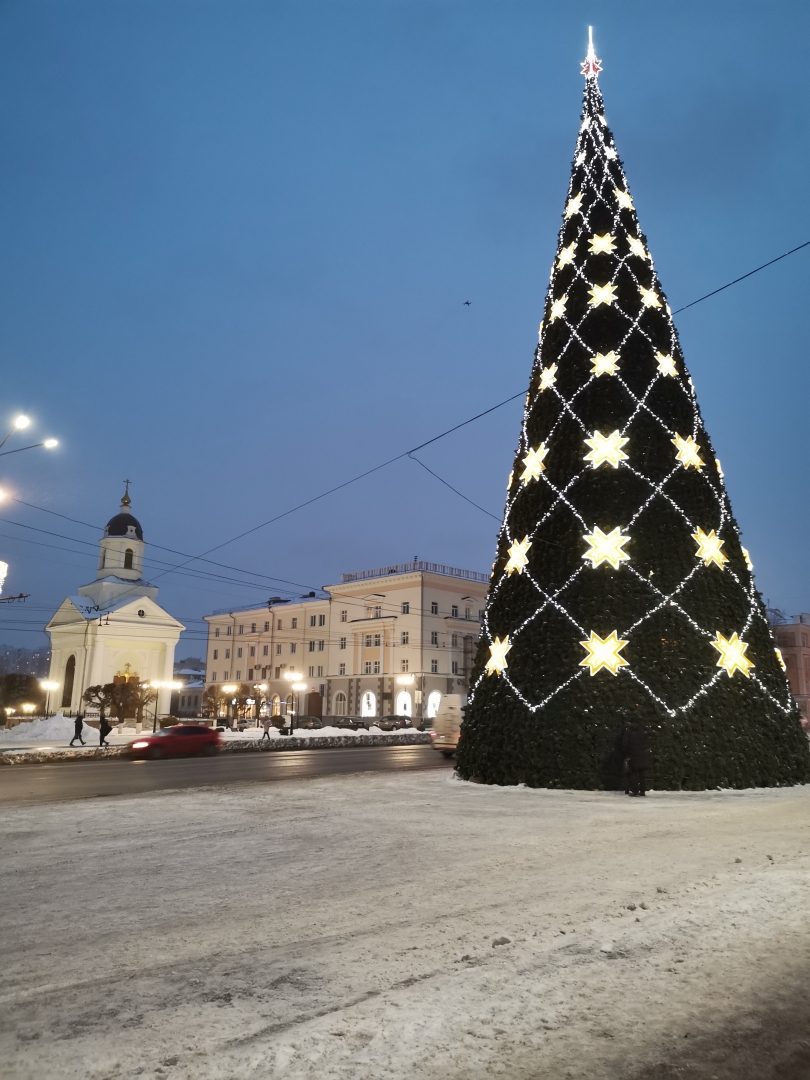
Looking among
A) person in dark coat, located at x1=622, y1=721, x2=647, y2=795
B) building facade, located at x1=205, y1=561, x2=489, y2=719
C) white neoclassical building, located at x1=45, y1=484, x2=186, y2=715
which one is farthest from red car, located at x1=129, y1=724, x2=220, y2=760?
white neoclassical building, located at x1=45, y1=484, x2=186, y2=715

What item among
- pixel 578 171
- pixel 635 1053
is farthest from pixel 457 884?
pixel 578 171

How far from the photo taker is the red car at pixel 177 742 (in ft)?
84.9

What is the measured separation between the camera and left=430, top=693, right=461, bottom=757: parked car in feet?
74.6

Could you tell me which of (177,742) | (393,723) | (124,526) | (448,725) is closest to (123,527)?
(124,526)

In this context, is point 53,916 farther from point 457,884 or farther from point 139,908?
point 457,884

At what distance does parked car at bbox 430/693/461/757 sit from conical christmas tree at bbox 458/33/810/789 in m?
9.88

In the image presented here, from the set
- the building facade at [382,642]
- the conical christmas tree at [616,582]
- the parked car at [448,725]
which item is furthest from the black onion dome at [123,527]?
the conical christmas tree at [616,582]

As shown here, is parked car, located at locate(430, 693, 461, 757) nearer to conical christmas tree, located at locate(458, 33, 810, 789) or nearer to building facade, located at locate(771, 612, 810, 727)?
conical christmas tree, located at locate(458, 33, 810, 789)

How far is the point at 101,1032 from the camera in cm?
316

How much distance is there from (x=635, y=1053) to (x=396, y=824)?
19.0ft

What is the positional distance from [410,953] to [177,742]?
24742mm

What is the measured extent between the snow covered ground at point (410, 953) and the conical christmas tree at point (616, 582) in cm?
346

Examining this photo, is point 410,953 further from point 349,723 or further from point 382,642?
point 382,642

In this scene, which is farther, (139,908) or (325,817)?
(325,817)
